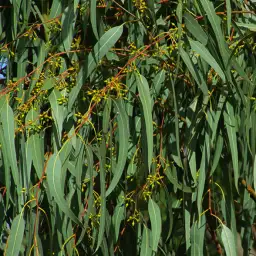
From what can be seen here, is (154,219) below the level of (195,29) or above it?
below

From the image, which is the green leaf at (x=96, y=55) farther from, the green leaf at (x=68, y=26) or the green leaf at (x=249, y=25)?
the green leaf at (x=249, y=25)

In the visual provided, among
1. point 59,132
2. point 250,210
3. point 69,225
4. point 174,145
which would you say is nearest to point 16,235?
point 69,225

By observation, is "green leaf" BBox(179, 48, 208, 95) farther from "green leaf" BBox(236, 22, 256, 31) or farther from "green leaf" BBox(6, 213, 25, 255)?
"green leaf" BBox(6, 213, 25, 255)

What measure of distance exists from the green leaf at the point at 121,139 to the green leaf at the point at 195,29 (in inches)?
8.2

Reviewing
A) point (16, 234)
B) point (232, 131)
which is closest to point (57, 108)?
point (16, 234)

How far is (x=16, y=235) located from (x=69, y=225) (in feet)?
0.35

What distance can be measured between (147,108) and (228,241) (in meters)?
0.33

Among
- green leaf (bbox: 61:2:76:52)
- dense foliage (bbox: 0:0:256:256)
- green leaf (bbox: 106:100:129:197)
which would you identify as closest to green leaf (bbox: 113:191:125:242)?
dense foliage (bbox: 0:0:256:256)

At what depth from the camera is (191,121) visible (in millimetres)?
1613

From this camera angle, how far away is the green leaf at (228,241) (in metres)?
1.57

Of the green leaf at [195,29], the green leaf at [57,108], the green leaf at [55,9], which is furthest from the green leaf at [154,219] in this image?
the green leaf at [55,9]

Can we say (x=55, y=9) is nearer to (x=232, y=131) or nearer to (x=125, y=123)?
(x=125, y=123)

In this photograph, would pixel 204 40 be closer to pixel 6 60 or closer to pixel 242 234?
pixel 6 60

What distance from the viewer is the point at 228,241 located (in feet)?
5.17
